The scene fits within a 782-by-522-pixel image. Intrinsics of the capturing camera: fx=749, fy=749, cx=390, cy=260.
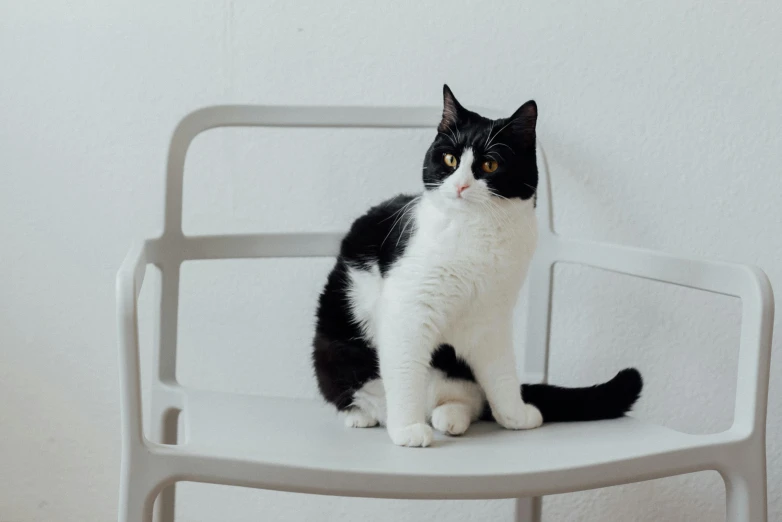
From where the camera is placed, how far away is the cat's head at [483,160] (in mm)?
892

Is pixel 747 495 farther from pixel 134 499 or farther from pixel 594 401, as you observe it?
pixel 134 499

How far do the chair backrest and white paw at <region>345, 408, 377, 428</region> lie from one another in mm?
283

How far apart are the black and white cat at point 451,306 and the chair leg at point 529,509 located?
280 mm

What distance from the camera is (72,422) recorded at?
136cm

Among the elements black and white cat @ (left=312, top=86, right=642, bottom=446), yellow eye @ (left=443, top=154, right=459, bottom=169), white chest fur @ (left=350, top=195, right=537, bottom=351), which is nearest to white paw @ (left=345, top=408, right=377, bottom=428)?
black and white cat @ (left=312, top=86, right=642, bottom=446)

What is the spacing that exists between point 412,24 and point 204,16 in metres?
0.35

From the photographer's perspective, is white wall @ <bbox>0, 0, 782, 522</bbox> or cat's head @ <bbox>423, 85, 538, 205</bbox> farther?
white wall @ <bbox>0, 0, 782, 522</bbox>

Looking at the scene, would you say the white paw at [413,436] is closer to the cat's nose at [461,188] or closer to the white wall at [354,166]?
the cat's nose at [461,188]

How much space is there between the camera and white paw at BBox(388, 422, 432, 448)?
83 centimetres

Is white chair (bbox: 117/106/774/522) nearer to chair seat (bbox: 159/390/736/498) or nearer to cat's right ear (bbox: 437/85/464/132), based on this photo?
chair seat (bbox: 159/390/736/498)

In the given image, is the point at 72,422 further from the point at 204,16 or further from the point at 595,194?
the point at 595,194

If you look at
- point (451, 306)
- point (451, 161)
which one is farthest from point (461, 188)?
point (451, 306)

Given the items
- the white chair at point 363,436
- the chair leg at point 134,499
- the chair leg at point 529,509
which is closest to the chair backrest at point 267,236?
the white chair at point 363,436

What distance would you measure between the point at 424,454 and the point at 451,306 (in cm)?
19
